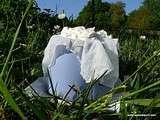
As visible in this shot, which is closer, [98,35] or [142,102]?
[142,102]

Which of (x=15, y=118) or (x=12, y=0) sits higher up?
(x=12, y=0)

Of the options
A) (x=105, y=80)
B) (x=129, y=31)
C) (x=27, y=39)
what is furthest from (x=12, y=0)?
(x=105, y=80)

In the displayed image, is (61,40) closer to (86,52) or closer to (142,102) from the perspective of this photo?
(86,52)

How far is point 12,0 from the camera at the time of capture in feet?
22.6

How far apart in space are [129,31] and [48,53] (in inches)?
196

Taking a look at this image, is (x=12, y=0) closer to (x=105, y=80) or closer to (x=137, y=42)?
(x=137, y=42)

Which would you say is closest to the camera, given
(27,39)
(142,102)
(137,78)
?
(142,102)

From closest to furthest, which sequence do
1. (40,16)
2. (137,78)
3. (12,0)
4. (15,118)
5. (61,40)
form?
(15,118) → (137,78) → (61,40) → (12,0) → (40,16)

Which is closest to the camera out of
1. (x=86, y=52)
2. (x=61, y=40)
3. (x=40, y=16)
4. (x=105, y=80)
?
(x=105, y=80)

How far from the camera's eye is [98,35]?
405cm

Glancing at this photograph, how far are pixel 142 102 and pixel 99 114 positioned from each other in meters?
0.22

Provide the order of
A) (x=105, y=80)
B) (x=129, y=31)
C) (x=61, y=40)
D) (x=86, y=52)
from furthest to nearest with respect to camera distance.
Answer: (x=129, y=31) → (x=61, y=40) → (x=86, y=52) → (x=105, y=80)

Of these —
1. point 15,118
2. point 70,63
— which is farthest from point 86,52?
point 15,118

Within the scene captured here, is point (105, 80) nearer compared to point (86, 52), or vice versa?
point (105, 80)
